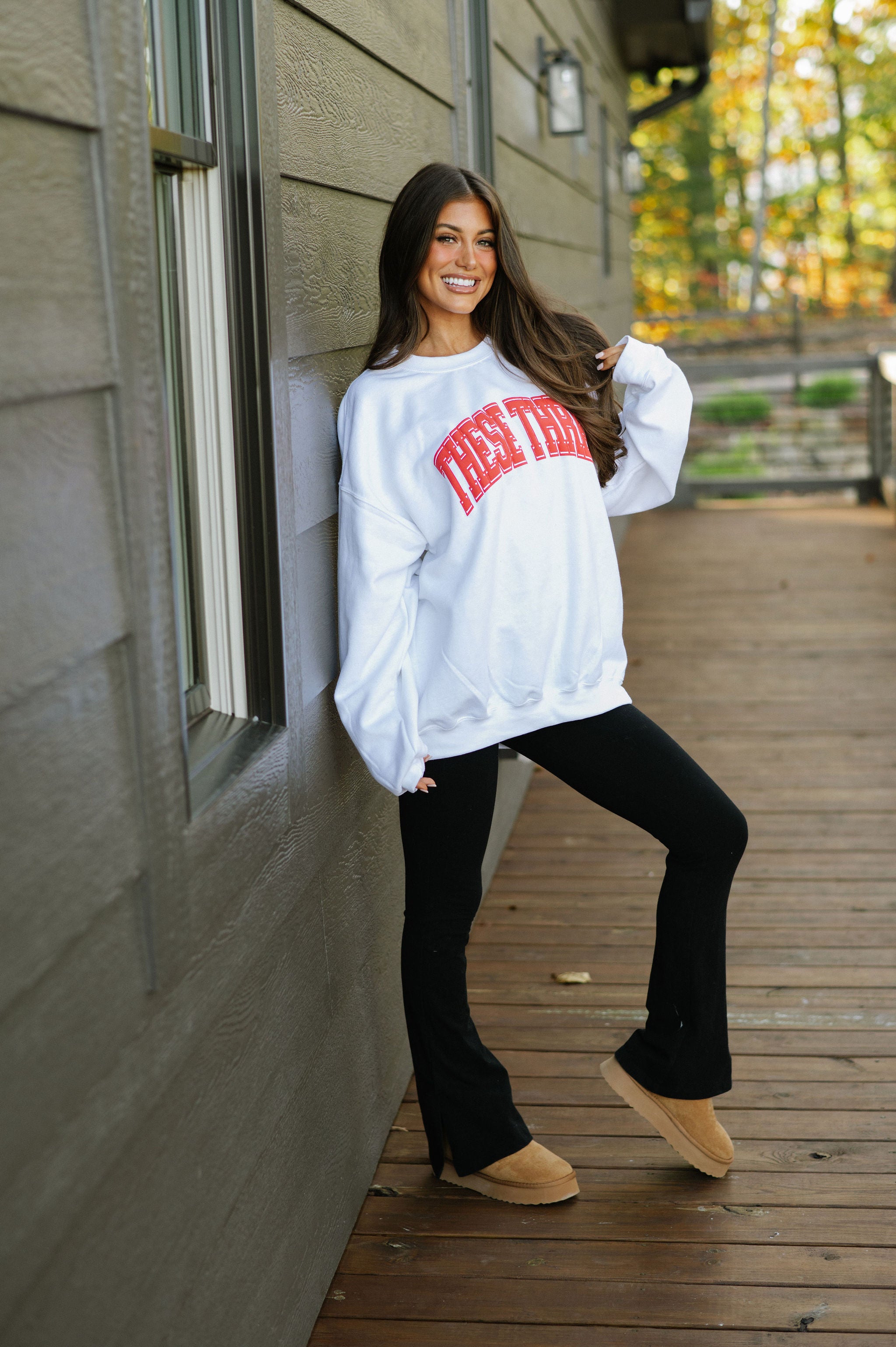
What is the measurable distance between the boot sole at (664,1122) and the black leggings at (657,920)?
22mm

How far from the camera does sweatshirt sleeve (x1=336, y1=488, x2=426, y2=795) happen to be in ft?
6.27

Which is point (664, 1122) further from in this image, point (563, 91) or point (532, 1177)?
point (563, 91)

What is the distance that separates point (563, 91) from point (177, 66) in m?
3.69

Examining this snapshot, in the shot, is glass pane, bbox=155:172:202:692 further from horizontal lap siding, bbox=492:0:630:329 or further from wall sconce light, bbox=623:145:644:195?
wall sconce light, bbox=623:145:644:195

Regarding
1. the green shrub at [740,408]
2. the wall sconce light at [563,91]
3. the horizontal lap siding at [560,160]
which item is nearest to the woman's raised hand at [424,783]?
the horizontal lap siding at [560,160]

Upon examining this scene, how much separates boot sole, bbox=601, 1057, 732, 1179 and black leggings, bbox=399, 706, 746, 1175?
22 mm

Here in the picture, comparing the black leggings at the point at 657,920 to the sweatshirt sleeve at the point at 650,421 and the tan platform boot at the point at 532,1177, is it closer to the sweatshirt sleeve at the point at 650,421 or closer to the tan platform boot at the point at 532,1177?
the tan platform boot at the point at 532,1177

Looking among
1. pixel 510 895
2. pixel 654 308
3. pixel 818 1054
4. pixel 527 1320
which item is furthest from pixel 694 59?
pixel 654 308

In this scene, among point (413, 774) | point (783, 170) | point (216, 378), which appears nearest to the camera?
point (216, 378)

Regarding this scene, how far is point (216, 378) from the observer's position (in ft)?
5.47

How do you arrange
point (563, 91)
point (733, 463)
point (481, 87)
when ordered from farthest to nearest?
point (733, 463)
point (563, 91)
point (481, 87)

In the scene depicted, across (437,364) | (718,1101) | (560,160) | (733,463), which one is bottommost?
(718,1101)

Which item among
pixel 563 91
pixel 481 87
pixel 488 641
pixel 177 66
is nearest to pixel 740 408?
pixel 563 91

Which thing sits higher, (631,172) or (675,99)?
(675,99)
